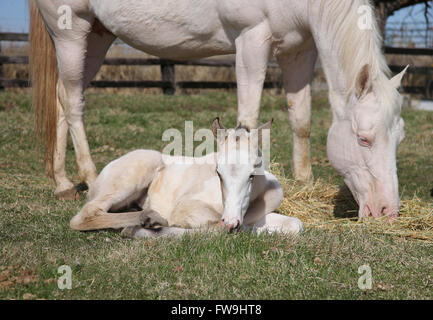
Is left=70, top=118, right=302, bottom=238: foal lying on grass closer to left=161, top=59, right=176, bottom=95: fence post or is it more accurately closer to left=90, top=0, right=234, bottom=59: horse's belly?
left=90, top=0, right=234, bottom=59: horse's belly

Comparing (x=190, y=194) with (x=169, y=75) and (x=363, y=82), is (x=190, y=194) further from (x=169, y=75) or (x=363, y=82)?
(x=169, y=75)

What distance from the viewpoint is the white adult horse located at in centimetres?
389

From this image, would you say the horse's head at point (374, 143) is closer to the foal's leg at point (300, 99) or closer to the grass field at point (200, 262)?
the grass field at point (200, 262)

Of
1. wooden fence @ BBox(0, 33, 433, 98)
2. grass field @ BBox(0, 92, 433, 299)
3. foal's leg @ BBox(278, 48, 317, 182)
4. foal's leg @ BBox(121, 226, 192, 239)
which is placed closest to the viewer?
grass field @ BBox(0, 92, 433, 299)

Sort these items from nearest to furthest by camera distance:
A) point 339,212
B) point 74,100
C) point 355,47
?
point 355,47, point 339,212, point 74,100

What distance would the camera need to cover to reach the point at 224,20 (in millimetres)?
4559

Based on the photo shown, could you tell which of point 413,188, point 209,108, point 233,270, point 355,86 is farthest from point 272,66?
point 233,270

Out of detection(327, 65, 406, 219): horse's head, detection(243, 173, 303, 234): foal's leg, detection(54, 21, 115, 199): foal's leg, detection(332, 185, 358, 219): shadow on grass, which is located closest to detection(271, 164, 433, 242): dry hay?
detection(332, 185, 358, 219): shadow on grass

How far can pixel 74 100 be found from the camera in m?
5.60

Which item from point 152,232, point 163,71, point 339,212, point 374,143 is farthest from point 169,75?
point 152,232

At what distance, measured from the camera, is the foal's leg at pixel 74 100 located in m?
5.48

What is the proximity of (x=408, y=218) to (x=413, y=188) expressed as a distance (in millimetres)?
2020

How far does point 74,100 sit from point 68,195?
1.00 m
